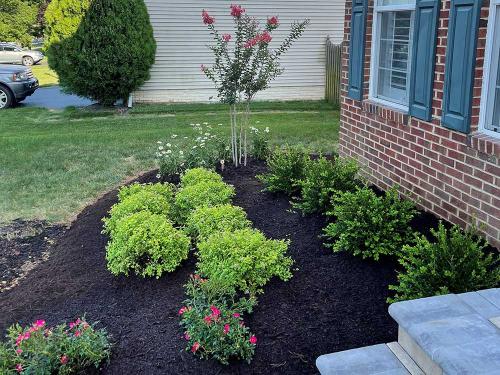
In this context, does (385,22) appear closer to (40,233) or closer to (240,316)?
(240,316)

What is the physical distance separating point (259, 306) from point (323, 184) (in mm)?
1525

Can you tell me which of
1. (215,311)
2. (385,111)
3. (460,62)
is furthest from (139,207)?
(460,62)

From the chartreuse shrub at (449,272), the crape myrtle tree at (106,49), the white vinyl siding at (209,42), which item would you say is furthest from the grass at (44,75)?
the chartreuse shrub at (449,272)

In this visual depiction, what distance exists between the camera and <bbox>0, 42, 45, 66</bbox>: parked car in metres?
23.6

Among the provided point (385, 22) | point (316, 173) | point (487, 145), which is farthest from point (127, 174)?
point (487, 145)

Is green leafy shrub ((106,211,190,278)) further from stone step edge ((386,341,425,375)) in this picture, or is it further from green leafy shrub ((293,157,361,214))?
stone step edge ((386,341,425,375))

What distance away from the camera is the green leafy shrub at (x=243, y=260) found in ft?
11.6

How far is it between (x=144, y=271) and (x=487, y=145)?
249 centimetres

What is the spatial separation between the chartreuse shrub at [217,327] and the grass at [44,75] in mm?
17558

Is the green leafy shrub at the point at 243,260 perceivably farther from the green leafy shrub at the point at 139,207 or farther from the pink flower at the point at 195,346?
the green leafy shrub at the point at 139,207

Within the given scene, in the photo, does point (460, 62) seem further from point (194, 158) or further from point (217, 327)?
point (194, 158)

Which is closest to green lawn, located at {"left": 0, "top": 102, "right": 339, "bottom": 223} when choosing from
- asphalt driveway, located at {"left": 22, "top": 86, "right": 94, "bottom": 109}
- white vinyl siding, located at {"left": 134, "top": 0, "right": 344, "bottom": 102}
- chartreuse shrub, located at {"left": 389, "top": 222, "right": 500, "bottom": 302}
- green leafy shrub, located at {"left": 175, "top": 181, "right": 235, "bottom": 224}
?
white vinyl siding, located at {"left": 134, "top": 0, "right": 344, "bottom": 102}

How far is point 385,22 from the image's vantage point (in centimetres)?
497

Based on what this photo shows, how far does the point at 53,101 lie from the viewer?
16.0 metres
